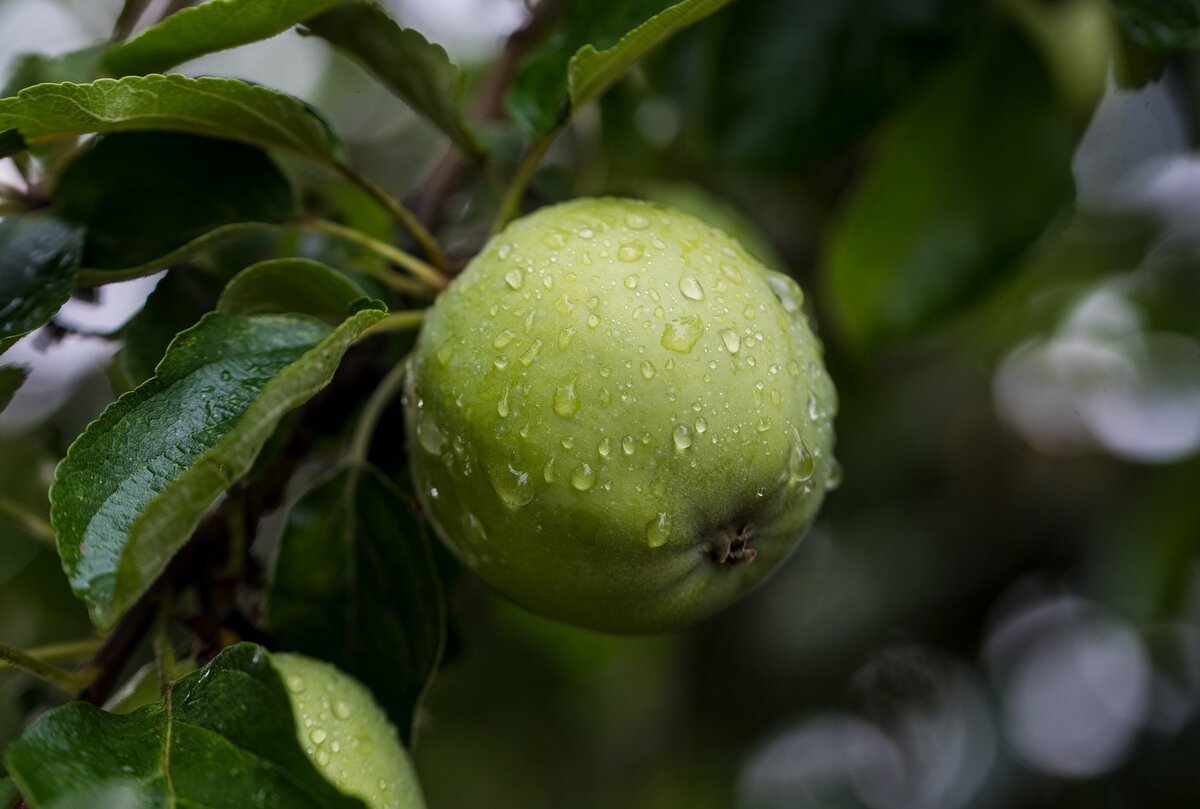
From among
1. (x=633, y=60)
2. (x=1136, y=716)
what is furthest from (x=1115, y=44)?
(x=1136, y=716)

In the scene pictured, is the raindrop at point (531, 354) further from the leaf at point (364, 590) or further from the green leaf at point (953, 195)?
the green leaf at point (953, 195)

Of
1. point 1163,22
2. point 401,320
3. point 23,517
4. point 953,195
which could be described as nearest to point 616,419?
point 401,320

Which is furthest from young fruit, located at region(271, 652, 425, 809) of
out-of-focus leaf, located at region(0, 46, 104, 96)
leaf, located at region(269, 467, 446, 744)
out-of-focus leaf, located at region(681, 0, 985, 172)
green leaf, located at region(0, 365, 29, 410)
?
out-of-focus leaf, located at region(681, 0, 985, 172)

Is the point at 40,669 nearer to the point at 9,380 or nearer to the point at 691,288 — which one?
the point at 9,380

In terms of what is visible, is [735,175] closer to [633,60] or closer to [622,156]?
[622,156]

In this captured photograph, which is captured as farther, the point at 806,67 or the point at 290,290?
the point at 806,67

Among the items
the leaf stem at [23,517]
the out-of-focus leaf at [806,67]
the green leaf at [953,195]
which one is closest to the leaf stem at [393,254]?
the leaf stem at [23,517]
